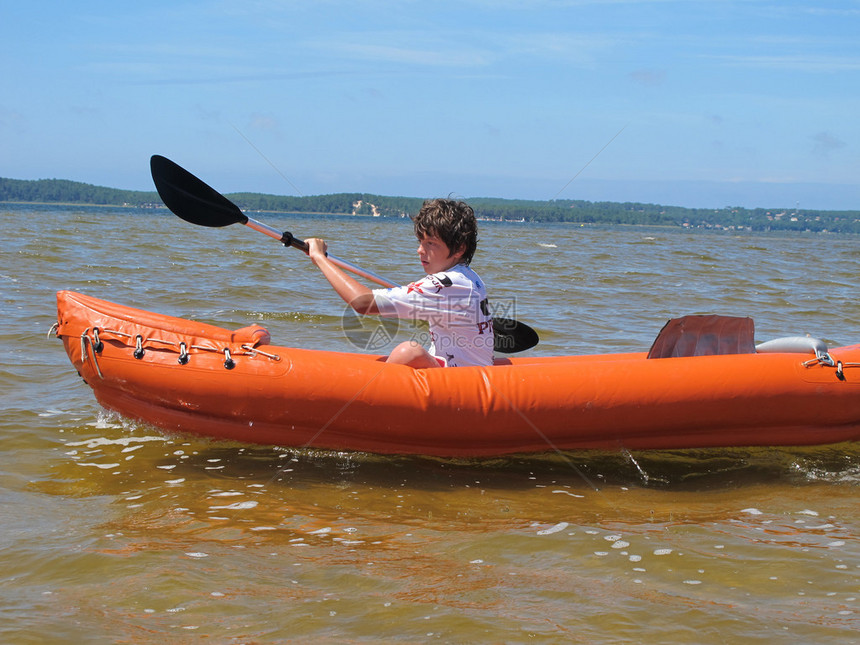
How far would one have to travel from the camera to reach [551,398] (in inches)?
154

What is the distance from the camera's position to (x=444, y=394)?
3861 mm

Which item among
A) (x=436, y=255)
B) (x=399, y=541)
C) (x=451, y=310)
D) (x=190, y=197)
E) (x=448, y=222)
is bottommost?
(x=399, y=541)

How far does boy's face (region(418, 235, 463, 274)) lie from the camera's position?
379 cm

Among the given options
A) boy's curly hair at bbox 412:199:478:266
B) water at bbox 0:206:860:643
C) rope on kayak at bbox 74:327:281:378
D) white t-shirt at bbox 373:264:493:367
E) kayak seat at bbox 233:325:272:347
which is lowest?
water at bbox 0:206:860:643

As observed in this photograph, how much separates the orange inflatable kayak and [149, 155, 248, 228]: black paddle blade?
0.83m

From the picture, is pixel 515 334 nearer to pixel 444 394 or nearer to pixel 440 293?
pixel 444 394

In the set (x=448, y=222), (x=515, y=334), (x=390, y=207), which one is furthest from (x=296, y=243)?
(x=390, y=207)

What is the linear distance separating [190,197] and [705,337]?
9.49 feet

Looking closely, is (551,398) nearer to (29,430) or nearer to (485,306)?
(485,306)

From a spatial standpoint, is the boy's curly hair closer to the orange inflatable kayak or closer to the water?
the orange inflatable kayak

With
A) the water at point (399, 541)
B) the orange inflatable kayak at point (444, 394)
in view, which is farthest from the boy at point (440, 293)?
the water at point (399, 541)

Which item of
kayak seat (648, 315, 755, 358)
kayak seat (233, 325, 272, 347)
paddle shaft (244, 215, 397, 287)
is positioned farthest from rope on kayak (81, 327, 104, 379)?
kayak seat (648, 315, 755, 358)

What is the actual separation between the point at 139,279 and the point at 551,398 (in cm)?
856

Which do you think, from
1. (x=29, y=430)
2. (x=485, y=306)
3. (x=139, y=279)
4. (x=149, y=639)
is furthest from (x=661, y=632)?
(x=139, y=279)
